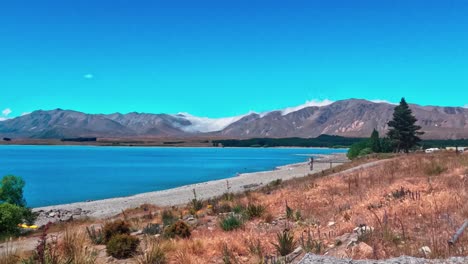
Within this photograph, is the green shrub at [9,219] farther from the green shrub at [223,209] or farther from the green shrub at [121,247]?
the green shrub at [121,247]

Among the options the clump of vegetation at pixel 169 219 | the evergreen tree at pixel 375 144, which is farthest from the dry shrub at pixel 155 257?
the evergreen tree at pixel 375 144

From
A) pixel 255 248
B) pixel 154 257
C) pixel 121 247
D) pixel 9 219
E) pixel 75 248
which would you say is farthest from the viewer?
pixel 9 219

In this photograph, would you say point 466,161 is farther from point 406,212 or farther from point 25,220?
point 25,220

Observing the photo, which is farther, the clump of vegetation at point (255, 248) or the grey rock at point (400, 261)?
the clump of vegetation at point (255, 248)

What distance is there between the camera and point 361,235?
9523 millimetres

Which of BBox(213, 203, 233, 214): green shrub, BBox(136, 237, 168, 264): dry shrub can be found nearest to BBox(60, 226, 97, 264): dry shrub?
BBox(136, 237, 168, 264): dry shrub

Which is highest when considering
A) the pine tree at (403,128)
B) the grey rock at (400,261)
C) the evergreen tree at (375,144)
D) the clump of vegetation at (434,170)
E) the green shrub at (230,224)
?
the pine tree at (403,128)

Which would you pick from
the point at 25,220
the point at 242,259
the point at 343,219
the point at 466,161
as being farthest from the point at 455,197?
the point at 25,220

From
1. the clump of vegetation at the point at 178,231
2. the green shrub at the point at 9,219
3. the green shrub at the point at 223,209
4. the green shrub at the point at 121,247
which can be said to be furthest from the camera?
the green shrub at the point at 9,219

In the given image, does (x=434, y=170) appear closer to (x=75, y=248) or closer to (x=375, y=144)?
(x=75, y=248)

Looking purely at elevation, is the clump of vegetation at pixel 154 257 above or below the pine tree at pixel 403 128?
below

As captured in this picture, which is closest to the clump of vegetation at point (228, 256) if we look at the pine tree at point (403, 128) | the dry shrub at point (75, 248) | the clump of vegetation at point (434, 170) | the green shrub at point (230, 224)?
the dry shrub at point (75, 248)

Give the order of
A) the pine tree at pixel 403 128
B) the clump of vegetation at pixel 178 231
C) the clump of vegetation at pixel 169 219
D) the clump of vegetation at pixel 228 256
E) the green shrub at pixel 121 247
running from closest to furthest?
the clump of vegetation at pixel 228 256 < the green shrub at pixel 121 247 < the clump of vegetation at pixel 178 231 < the clump of vegetation at pixel 169 219 < the pine tree at pixel 403 128

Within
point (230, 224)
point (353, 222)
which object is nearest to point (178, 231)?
point (230, 224)
